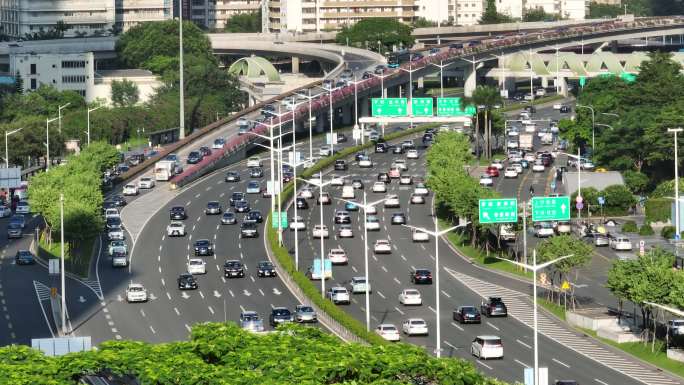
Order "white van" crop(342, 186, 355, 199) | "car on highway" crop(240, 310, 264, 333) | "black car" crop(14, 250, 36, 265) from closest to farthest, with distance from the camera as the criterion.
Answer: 1. "car on highway" crop(240, 310, 264, 333)
2. "black car" crop(14, 250, 36, 265)
3. "white van" crop(342, 186, 355, 199)

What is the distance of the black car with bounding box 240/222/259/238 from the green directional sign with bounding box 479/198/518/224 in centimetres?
2378

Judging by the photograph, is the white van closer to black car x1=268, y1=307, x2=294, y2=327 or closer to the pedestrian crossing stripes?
the pedestrian crossing stripes

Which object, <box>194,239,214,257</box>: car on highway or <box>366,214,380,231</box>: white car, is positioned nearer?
<box>194,239,214,257</box>: car on highway

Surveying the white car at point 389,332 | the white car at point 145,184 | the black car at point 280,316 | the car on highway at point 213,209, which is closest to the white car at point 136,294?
the black car at point 280,316

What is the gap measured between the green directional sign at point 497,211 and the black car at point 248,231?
23780 mm

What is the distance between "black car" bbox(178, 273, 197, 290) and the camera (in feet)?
468

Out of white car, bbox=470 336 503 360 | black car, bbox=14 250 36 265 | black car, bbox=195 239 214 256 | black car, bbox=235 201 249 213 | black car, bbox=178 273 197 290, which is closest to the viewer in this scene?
white car, bbox=470 336 503 360

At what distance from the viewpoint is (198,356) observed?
313ft

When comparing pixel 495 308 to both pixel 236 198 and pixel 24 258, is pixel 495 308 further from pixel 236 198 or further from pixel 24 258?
pixel 236 198

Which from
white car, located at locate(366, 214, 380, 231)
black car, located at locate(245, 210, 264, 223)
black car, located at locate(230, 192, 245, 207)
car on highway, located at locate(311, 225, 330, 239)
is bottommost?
car on highway, located at locate(311, 225, 330, 239)

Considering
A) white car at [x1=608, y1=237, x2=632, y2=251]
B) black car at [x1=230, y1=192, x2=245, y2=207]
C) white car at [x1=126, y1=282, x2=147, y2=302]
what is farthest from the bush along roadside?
white car at [x1=608, y1=237, x2=632, y2=251]

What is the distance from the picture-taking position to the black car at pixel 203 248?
6230 inches

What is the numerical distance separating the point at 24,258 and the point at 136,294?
23164 millimetres

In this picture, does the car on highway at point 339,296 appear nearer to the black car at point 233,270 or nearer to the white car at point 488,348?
the black car at point 233,270
